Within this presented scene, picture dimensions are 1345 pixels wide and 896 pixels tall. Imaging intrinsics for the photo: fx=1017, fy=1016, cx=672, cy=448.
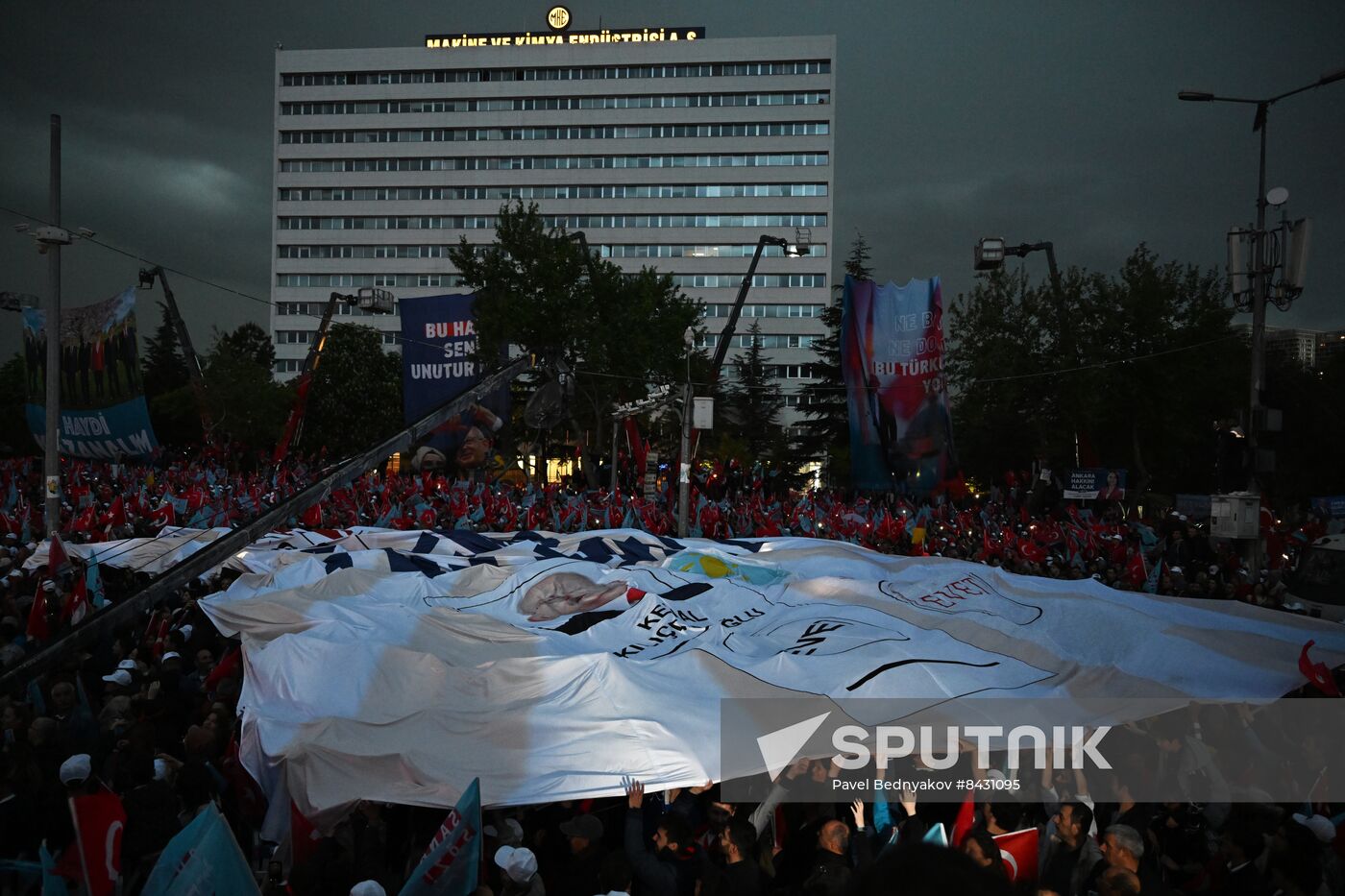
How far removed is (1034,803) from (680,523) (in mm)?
15886

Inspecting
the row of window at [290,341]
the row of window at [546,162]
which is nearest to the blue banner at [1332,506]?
the row of window at [546,162]

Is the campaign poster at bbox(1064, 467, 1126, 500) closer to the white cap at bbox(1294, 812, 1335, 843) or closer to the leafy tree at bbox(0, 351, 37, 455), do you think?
the white cap at bbox(1294, 812, 1335, 843)

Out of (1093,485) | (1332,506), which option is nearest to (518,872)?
(1093,485)

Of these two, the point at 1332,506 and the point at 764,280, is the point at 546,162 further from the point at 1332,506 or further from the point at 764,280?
the point at 1332,506

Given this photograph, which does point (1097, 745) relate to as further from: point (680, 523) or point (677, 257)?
point (677, 257)

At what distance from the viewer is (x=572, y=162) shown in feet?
266

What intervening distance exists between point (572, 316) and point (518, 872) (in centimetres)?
3414

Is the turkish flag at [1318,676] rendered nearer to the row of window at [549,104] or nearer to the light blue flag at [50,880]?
the light blue flag at [50,880]

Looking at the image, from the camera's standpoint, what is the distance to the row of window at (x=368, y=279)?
81.8m

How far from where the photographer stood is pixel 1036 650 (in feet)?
32.5

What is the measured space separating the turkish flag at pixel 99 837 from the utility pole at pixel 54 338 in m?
14.3

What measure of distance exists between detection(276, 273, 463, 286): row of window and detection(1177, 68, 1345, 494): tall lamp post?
6828 cm

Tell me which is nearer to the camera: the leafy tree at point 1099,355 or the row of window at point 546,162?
the leafy tree at point 1099,355

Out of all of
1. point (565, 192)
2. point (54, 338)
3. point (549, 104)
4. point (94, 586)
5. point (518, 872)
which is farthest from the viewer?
point (549, 104)
